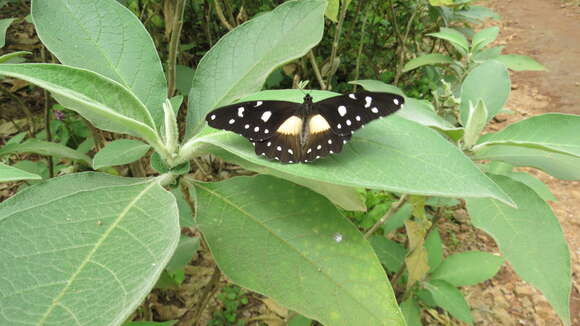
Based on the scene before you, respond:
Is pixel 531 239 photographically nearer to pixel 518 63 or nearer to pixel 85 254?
pixel 85 254

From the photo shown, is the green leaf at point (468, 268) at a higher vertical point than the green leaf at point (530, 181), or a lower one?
lower

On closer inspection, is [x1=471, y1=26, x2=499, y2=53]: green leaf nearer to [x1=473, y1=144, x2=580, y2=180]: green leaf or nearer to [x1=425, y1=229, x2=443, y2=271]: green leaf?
[x1=425, y1=229, x2=443, y2=271]: green leaf

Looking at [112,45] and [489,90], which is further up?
[112,45]

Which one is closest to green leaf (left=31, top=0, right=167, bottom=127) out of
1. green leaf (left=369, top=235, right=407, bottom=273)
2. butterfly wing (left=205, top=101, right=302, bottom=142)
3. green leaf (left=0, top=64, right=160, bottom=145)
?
green leaf (left=0, top=64, right=160, bottom=145)

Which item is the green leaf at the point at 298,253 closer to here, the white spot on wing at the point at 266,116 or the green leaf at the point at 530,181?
the white spot on wing at the point at 266,116

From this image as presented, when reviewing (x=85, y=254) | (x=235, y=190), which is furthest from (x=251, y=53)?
(x=85, y=254)

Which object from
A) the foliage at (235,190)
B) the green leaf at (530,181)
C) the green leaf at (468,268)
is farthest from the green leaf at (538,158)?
the green leaf at (468,268)
